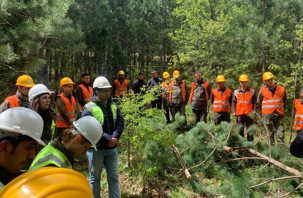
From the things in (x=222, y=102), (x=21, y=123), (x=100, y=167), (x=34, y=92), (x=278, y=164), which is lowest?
(x=278, y=164)

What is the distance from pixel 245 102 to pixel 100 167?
4.08 m

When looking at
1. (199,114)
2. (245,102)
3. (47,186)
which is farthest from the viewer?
(199,114)

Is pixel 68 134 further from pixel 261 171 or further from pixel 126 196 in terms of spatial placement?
pixel 261 171

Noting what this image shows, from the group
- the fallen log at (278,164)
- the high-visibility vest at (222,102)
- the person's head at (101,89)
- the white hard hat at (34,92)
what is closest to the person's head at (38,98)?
the white hard hat at (34,92)

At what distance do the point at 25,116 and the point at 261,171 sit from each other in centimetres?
394

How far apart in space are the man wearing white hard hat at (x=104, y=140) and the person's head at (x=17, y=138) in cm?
163

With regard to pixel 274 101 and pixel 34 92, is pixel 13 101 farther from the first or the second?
pixel 274 101

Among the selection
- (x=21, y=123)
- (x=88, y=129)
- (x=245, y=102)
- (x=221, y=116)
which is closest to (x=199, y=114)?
(x=221, y=116)

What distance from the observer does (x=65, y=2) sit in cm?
448

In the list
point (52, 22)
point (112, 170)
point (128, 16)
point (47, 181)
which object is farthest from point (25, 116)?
point (128, 16)

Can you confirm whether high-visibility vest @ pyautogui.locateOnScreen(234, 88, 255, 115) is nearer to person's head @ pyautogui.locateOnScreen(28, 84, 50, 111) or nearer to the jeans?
the jeans

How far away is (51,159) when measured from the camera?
169 centimetres

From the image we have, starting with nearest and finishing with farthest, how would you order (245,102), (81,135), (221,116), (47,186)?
(47,186), (81,135), (245,102), (221,116)

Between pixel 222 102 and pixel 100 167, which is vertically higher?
pixel 222 102
